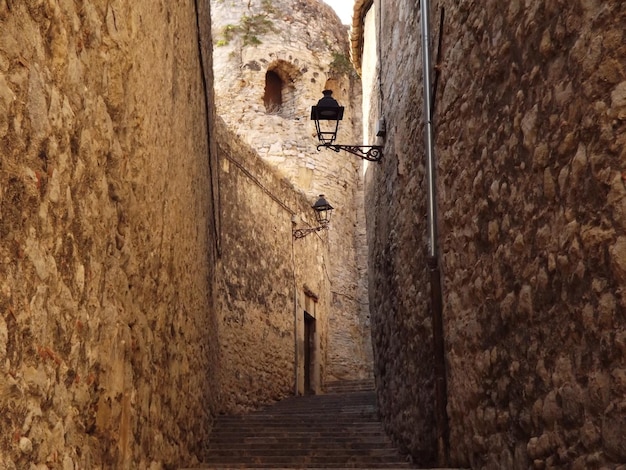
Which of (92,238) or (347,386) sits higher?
(92,238)

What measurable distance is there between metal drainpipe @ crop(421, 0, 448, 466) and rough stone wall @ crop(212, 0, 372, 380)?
12099mm

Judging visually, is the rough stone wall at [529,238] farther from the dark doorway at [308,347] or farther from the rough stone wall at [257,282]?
the dark doorway at [308,347]

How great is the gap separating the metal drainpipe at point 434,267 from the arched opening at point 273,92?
14.4 meters

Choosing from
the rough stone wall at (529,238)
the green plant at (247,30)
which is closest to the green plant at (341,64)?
the green plant at (247,30)

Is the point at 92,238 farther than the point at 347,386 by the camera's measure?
No

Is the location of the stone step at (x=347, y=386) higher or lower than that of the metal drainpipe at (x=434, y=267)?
lower

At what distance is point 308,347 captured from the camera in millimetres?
13273

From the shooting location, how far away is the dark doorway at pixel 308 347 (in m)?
12.9

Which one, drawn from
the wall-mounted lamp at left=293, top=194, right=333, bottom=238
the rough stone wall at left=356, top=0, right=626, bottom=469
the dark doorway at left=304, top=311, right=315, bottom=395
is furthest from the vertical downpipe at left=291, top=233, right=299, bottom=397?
the rough stone wall at left=356, top=0, right=626, bottom=469

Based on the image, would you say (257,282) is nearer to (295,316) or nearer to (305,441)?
(295,316)

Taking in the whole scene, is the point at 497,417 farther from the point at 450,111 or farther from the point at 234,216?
the point at 234,216

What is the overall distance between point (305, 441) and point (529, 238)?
12.2ft

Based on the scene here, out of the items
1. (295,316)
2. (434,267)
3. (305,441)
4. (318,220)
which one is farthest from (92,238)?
(318,220)

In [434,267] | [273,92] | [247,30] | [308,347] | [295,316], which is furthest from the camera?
[273,92]
